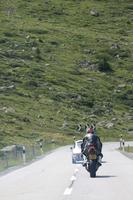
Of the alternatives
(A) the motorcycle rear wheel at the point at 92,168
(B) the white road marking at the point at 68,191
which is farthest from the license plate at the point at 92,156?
(B) the white road marking at the point at 68,191

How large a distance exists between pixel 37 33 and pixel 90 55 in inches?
598

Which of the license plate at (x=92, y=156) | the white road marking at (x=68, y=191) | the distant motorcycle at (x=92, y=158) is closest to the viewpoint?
the white road marking at (x=68, y=191)

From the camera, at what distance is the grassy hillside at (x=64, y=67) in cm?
9087

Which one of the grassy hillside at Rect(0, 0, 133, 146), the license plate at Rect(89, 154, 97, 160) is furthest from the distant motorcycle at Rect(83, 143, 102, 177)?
the grassy hillside at Rect(0, 0, 133, 146)

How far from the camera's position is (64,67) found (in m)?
122

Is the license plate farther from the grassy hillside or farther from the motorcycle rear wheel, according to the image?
the grassy hillside

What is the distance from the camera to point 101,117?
99.4m

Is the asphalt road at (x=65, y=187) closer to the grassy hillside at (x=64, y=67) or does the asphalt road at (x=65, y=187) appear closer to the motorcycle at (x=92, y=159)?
the motorcycle at (x=92, y=159)

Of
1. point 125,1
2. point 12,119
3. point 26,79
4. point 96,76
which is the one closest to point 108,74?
point 96,76

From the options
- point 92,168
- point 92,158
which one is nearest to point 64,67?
point 92,158

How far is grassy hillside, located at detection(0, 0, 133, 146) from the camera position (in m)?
90.9

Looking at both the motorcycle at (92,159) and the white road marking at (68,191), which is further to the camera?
the motorcycle at (92,159)

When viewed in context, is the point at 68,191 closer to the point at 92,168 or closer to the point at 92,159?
the point at 92,168

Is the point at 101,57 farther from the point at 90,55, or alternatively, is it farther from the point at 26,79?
the point at 26,79
